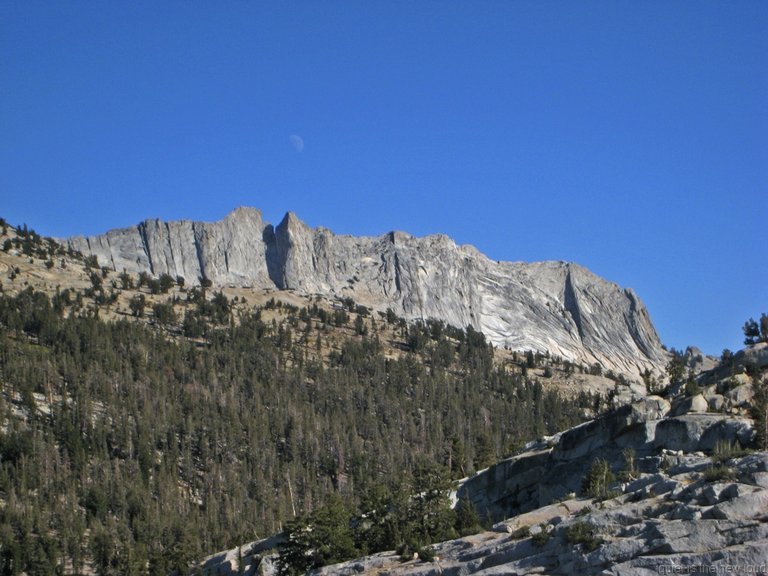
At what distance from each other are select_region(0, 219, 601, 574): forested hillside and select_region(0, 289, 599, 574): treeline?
0.30 m

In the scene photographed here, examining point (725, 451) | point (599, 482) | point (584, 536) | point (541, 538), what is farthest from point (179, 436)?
point (584, 536)

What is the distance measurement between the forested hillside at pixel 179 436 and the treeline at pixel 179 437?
0.30 metres

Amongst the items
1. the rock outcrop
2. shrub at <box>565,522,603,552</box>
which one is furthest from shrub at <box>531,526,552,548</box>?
shrub at <box>565,522,603,552</box>

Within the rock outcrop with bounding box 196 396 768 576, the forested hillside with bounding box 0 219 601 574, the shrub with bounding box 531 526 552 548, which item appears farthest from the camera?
the forested hillside with bounding box 0 219 601 574

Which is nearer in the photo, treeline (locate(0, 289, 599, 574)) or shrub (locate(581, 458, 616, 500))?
shrub (locate(581, 458, 616, 500))

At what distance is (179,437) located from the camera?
15288cm

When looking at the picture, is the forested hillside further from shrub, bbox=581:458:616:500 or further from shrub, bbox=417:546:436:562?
shrub, bbox=417:546:436:562

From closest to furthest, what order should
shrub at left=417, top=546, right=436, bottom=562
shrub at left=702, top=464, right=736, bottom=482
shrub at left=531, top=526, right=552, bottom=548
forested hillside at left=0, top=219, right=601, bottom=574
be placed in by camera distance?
shrub at left=702, top=464, right=736, bottom=482 → shrub at left=531, top=526, right=552, bottom=548 → shrub at left=417, top=546, right=436, bottom=562 → forested hillside at left=0, top=219, right=601, bottom=574

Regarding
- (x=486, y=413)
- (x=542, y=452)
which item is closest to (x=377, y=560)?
(x=542, y=452)

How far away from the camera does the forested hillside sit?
116812mm

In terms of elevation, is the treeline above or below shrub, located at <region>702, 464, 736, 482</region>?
above

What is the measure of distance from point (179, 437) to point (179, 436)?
0.62 ft

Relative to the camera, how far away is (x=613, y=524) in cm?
4678

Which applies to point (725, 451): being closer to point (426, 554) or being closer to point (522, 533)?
point (522, 533)
